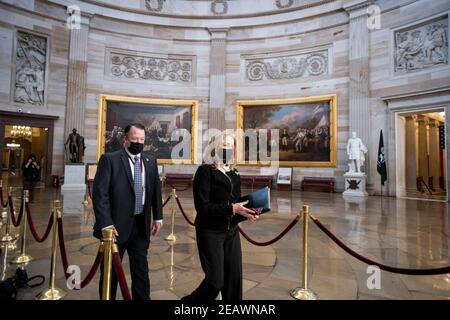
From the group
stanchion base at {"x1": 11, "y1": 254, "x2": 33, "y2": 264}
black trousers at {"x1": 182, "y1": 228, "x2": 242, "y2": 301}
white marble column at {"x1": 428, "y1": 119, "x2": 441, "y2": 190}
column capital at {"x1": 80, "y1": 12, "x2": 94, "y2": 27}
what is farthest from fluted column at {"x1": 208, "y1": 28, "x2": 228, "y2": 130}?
black trousers at {"x1": 182, "y1": 228, "x2": 242, "y2": 301}

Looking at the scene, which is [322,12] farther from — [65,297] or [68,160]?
[65,297]

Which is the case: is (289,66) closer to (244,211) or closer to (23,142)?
(244,211)

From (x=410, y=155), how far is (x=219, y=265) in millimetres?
15604

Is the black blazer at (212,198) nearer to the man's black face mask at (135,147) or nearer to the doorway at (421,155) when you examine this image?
the man's black face mask at (135,147)

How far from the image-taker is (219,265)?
241cm

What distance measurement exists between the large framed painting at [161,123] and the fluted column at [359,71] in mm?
9135

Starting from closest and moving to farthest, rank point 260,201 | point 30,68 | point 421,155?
point 260,201 < point 30,68 < point 421,155

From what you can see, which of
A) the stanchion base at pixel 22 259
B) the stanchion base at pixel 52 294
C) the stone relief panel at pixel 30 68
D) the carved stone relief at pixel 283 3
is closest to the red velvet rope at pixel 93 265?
the stanchion base at pixel 52 294

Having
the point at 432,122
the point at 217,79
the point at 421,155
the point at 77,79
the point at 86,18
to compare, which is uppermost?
the point at 86,18

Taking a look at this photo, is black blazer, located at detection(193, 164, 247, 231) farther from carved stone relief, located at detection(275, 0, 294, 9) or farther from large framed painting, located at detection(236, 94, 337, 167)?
carved stone relief, located at detection(275, 0, 294, 9)

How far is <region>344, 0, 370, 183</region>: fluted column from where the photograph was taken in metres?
14.8

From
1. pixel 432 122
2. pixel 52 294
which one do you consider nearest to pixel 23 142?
pixel 52 294

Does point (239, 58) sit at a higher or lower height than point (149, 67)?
higher

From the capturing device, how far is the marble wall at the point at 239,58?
14.0 metres
